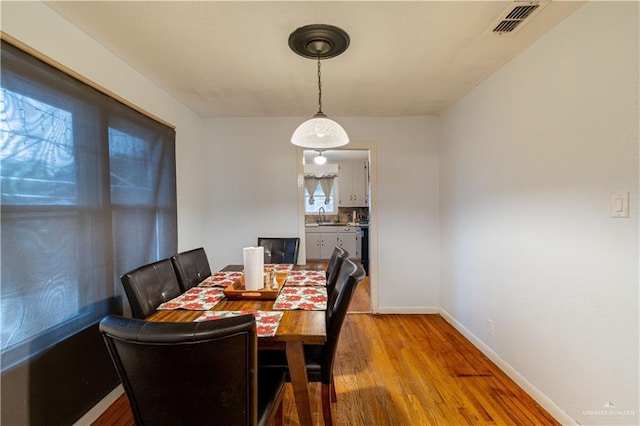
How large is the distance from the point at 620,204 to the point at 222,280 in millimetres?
2337

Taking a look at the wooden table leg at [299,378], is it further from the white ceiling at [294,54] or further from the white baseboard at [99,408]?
the white ceiling at [294,54]

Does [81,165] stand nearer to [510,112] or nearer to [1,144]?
[1,144]

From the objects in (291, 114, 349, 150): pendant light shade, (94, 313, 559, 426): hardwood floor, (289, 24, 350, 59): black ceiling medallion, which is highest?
(289, 24, 350, 59): black ceiling medallion

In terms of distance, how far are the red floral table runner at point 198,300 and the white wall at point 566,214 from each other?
203 cm

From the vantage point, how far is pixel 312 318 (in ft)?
4.53

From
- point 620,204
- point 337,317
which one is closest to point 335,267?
point 337,317

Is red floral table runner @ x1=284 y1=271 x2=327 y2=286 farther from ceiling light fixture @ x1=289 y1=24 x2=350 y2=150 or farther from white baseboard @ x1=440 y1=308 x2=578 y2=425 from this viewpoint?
white baseboard @ x1=440 y1=308 x2=578 y2=425

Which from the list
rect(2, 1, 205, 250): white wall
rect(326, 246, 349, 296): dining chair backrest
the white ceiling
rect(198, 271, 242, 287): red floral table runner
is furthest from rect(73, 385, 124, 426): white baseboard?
the white ceiling

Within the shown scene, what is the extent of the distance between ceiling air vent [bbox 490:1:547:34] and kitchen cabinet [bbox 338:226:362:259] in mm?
4717

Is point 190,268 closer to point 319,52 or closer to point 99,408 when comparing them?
point 99,408

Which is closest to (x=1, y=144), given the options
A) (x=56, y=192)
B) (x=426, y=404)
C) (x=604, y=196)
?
(x=56, y=192)

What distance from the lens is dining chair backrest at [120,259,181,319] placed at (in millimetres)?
1494

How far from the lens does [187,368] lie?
0.90 meters

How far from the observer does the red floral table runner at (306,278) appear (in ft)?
6.45
